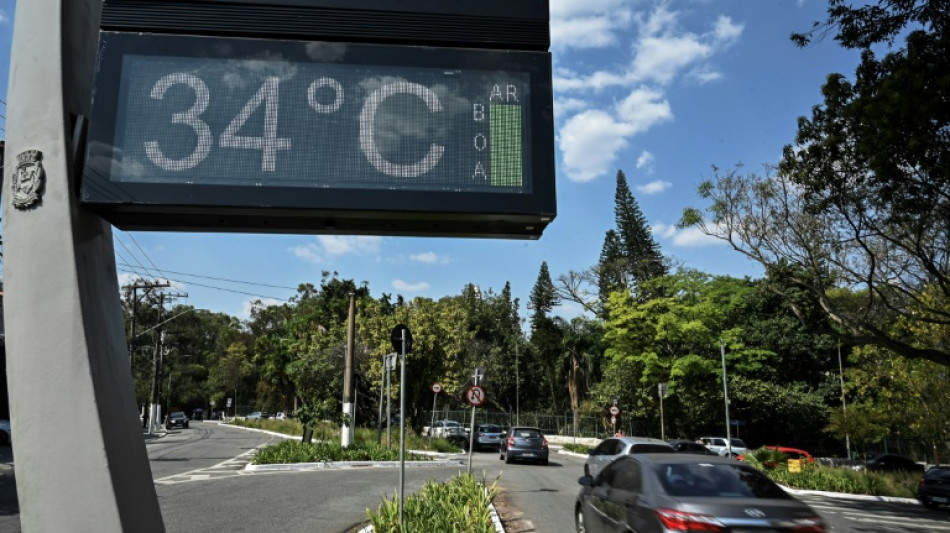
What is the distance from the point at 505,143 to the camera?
11.7ft

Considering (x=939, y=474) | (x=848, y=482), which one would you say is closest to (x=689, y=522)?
(x=939, y=474)

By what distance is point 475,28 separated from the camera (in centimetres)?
360

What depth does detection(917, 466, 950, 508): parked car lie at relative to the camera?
17.4 m

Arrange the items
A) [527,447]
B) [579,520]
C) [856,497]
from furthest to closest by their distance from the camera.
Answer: [527,447] → [856,497] → [579,520]

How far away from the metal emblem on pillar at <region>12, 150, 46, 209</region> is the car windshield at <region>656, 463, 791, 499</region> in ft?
18.8

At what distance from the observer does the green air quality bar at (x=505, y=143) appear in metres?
3.49

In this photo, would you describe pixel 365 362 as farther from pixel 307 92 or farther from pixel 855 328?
pixel 307 92

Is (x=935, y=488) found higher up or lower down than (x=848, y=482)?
higher up

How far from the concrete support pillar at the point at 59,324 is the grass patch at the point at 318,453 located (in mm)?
18222

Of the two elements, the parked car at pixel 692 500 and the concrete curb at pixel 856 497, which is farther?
the concrete curb at pixel 856 497

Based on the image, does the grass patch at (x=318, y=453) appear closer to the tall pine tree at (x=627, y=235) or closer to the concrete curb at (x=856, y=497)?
the concrete curb at (x=856, y=497)

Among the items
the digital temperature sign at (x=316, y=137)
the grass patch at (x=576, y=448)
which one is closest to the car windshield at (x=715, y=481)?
the digital temperature sign at (x=316, y=137)

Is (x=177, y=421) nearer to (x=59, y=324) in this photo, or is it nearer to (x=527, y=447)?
(x=527, y=447)

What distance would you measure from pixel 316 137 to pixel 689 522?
468cm
